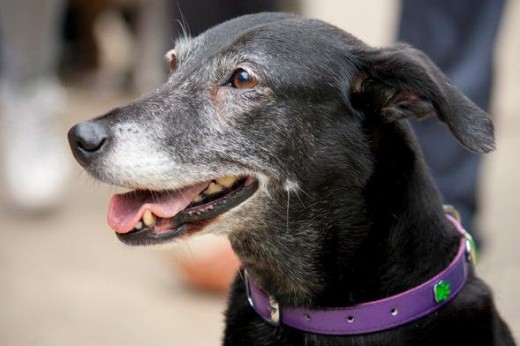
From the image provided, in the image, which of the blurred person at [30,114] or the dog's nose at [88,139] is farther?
the blurred person at [30,114]

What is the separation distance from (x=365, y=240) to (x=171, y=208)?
587 millimetres

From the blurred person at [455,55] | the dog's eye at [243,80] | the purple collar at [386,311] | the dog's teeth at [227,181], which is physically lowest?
the blurred person at [455,55]

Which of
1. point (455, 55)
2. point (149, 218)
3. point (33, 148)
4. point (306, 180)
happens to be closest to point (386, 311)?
point (306, 180)

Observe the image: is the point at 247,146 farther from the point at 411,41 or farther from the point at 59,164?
the point at 59,164

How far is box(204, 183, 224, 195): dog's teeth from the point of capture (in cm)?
324

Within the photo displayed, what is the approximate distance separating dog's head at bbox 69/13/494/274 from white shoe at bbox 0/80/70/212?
3410 mm

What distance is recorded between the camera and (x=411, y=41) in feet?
16.5

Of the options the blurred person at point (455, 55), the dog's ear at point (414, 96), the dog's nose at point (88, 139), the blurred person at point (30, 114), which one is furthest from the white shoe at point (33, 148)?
the dog's ear at point (414, 96)

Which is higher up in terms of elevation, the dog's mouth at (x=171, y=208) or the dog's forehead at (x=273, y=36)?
the dog's forehead at (x=273, y=36)

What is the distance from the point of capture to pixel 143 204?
3.18 metres

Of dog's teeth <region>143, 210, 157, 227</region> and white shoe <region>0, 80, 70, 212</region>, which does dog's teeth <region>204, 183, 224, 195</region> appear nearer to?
dog's teeth <region>143, 210, 157, 227</region>

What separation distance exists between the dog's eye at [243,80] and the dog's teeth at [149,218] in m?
0.46

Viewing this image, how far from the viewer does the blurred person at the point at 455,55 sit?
4965 millimetres

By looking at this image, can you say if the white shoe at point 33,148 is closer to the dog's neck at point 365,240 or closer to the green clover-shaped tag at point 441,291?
the dog's neck at point 365,240
